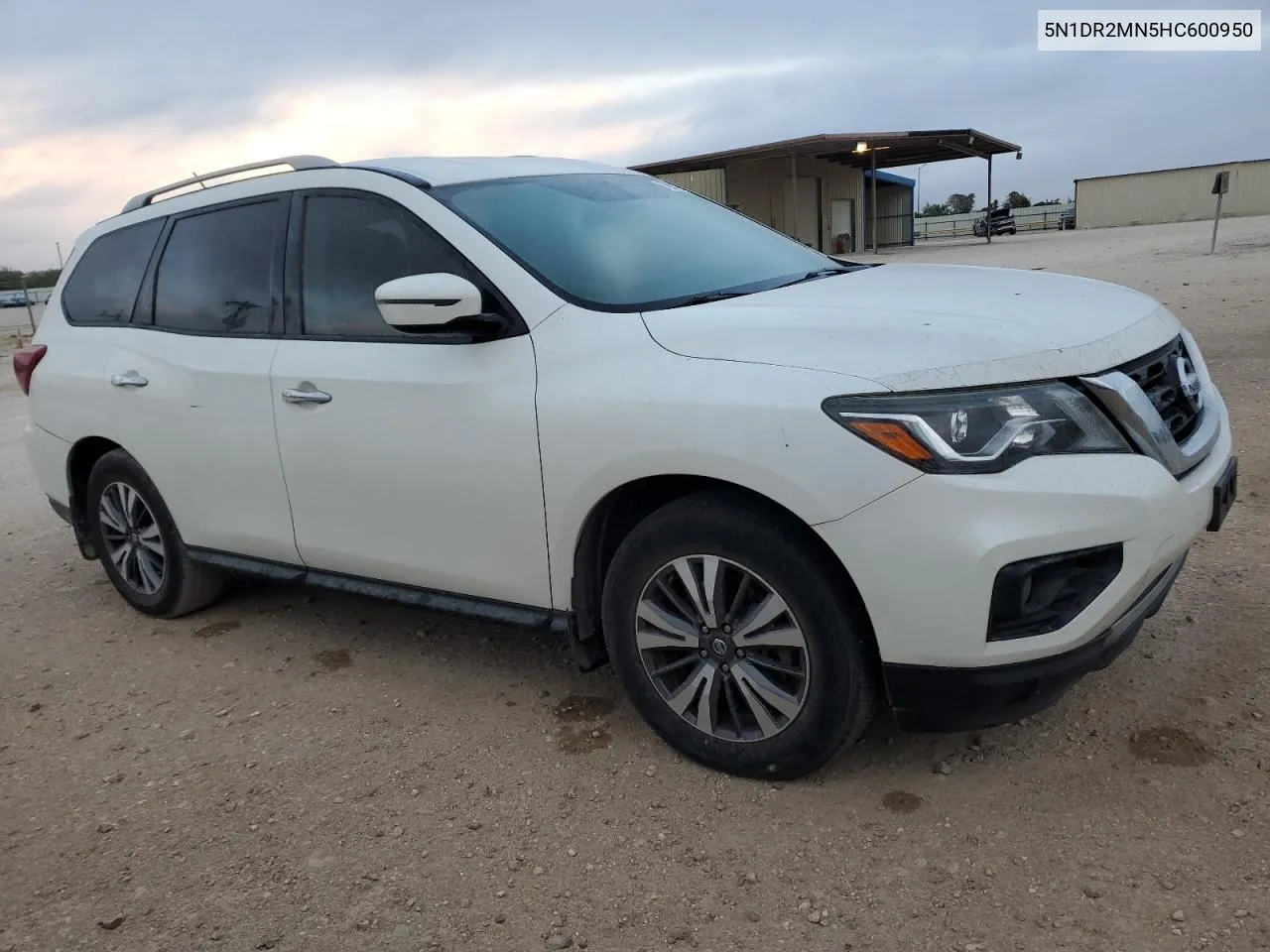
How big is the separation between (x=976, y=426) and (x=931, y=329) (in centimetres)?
31

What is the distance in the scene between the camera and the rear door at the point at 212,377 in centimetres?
379

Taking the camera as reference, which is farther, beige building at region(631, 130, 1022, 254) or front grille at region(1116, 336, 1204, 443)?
beige building at region(631, 130, 1022, 254)

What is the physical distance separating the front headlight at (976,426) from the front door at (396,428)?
1.08 meters

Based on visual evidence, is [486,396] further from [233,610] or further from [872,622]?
[233,610]

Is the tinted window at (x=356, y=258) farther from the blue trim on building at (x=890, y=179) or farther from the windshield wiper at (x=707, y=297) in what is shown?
the blue trim on building at (x=890, y=179)

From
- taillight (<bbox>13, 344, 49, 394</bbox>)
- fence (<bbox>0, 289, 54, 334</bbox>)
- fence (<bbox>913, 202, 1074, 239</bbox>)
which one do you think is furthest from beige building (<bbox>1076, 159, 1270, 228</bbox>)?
taillight (<bbox>13, 344, 49, 394</bbox>)

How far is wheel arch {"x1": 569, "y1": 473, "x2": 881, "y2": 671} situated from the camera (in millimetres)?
2654

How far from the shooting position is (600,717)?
3396 mm

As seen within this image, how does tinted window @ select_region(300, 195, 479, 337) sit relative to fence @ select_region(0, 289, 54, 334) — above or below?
above

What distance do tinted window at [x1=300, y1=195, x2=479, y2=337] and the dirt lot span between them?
1383 mm

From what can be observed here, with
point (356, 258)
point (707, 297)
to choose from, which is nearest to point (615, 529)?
point (707, 297)

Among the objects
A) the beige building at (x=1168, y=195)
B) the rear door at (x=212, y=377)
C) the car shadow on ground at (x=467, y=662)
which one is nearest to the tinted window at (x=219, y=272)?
the rear door at (x=212, y=377)

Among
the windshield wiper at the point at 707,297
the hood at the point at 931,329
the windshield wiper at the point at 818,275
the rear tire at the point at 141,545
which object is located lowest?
the rear tire at the point at 141,545

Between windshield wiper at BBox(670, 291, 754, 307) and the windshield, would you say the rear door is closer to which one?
the windshield
